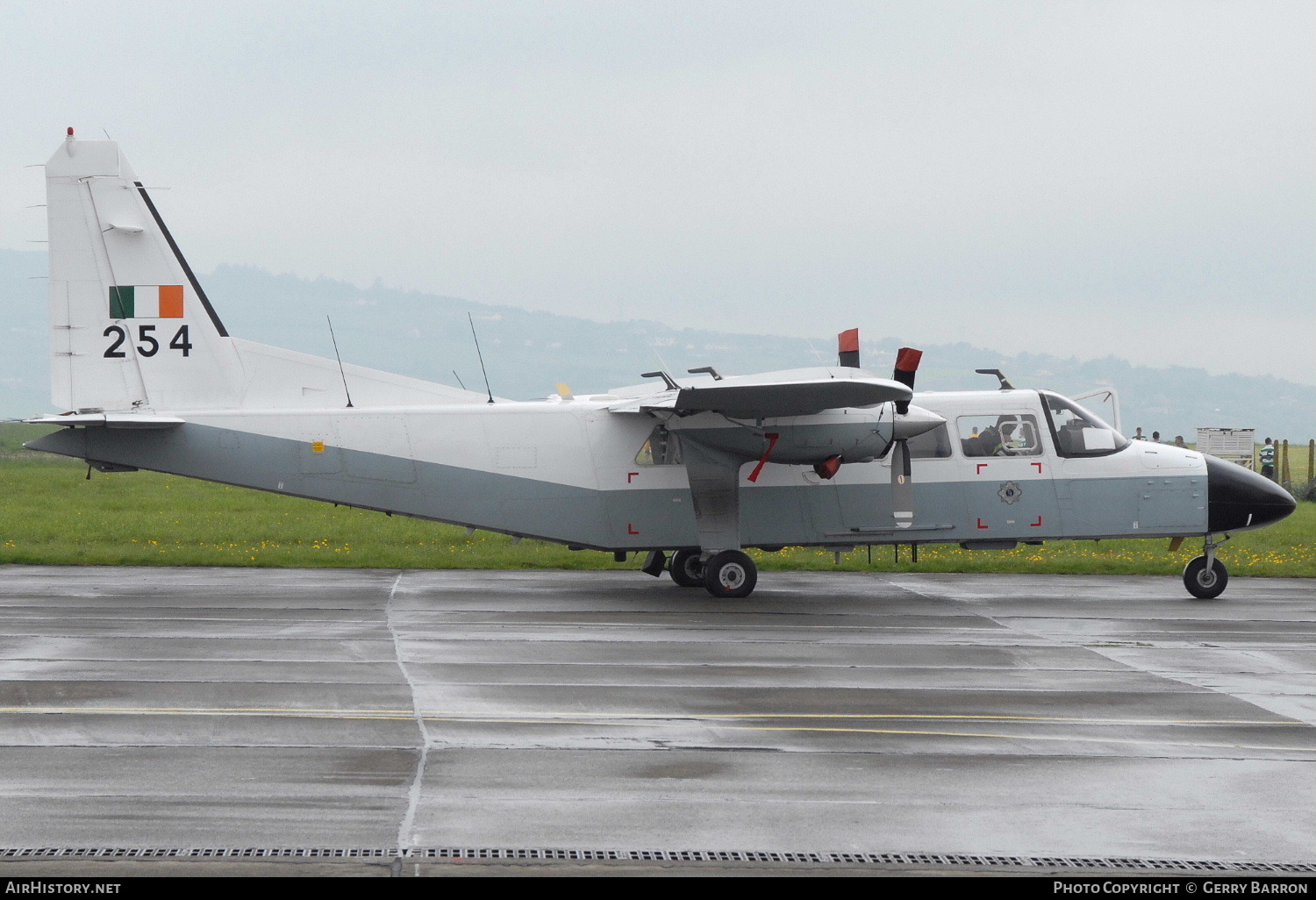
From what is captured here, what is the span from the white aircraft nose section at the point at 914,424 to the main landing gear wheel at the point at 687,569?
163 inches

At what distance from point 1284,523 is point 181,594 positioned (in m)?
27.6

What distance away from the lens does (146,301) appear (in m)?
18.3

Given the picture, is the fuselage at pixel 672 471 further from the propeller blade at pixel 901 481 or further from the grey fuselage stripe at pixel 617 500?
the propeller blade at pixel 901 481

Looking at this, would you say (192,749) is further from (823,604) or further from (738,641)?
(823,604)

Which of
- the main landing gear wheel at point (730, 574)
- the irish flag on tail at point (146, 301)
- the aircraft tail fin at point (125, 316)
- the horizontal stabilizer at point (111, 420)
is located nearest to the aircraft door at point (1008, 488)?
the main landing gear wheel at point (730, 574)

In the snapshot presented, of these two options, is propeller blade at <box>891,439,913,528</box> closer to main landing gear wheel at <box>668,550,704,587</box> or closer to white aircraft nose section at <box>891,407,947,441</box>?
white aircraft nose section at <box>891,407,947,441</box>

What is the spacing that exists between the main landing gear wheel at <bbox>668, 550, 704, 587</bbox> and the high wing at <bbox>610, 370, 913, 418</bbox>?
3.36m

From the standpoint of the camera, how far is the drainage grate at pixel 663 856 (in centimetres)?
664

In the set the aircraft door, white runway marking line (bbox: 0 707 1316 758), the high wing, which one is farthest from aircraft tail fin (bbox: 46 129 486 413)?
the aircraft door

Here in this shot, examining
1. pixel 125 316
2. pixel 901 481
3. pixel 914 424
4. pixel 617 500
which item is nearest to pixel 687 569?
pixel 617 500

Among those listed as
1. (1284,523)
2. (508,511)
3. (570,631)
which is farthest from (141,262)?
(1284,523)

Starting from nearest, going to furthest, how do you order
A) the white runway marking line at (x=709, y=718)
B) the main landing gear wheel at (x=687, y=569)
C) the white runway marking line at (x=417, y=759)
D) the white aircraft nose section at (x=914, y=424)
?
the white runway marking line at (x=417, y=759) < the white runway marking line at (x=709, y=718) < the white aircraft nose section at (x=914, y=424) < the main landing gear wheel at (x=687, y=569)

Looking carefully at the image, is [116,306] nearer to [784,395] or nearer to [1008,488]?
[784,395]

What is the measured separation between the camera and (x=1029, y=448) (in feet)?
62.9
